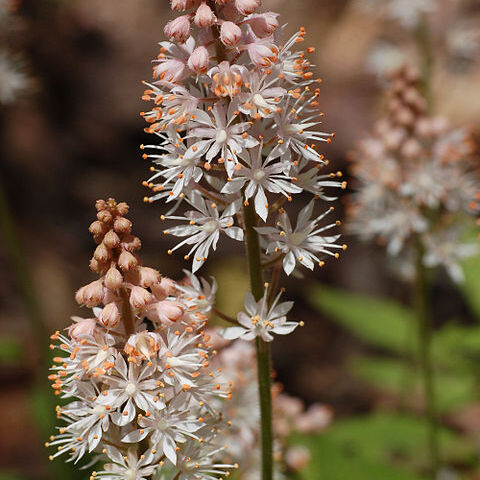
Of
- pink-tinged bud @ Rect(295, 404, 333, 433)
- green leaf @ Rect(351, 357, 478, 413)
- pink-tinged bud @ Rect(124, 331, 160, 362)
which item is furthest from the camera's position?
green leaf @ Rect(351, 357, 478, 413)

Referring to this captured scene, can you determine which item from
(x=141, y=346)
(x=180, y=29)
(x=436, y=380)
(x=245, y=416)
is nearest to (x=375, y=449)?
(x=436, y=380)

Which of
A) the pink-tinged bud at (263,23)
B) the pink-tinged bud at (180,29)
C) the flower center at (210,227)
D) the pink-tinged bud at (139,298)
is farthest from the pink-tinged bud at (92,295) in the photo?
the pink-tinged bud at (263,23)

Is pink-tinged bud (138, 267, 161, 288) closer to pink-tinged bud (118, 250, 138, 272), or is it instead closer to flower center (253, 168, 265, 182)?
pink-tinged bud (118, 250, 138, 272)

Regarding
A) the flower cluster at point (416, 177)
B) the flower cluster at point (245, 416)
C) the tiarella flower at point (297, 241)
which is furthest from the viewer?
the flower cluster at point (416, 177)

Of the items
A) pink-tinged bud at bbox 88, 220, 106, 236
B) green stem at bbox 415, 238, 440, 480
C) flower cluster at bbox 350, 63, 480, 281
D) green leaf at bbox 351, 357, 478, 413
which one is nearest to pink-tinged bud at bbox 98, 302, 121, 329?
pink-tinged bud at bbox 88, 220, 106, 236

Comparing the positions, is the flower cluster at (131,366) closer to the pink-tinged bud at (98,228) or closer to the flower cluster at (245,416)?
the pink-tinged bud at (98,228)

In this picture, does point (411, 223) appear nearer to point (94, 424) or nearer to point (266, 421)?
point (266, 421)

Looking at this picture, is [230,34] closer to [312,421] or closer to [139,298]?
[139,298]
